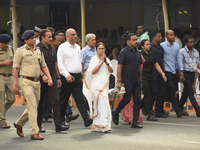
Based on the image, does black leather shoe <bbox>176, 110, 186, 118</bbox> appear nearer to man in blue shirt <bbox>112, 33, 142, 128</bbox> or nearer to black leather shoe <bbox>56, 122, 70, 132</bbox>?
man in blue shirt <bbox>112, 33, 142, 128</bbox>

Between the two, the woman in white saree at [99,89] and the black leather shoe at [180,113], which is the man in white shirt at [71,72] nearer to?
the woman in white saree at [99,89]

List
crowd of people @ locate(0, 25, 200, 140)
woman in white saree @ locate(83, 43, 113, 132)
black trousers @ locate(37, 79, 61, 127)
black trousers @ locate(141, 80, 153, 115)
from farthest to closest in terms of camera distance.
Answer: black trousers @ locate(141, 80, 153, 115) → woman in white saree @ locate(83, 43, 113, 132) → black trousers @ locate(37, 79, 61, 127) → crowd of people @ locate(0, 25, 200, 140)

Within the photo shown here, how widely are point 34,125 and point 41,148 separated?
0.86m

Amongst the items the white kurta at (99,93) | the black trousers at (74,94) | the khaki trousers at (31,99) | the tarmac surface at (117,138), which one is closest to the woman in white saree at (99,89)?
the white kurta at (99,93)

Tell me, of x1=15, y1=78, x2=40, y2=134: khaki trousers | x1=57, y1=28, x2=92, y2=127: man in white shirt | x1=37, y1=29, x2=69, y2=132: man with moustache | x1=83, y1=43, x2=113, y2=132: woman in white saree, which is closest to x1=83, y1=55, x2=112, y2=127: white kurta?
x1=83, y1=43, x2=113, y2=132: woman in white saree

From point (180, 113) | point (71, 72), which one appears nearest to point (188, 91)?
point (180, 113)

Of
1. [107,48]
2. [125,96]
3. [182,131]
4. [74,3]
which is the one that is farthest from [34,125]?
[74,3]

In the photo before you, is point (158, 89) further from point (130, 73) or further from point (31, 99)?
point (31, 99)

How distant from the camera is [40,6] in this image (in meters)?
18.2

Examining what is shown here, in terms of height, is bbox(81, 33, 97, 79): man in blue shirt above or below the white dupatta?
above

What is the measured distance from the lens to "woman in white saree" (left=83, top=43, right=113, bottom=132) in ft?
31.6

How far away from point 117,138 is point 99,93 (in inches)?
51.9

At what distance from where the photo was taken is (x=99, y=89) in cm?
977

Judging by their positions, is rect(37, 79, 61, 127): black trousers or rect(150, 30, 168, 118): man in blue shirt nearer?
rect(37, 79, 61, 127): black trousers
